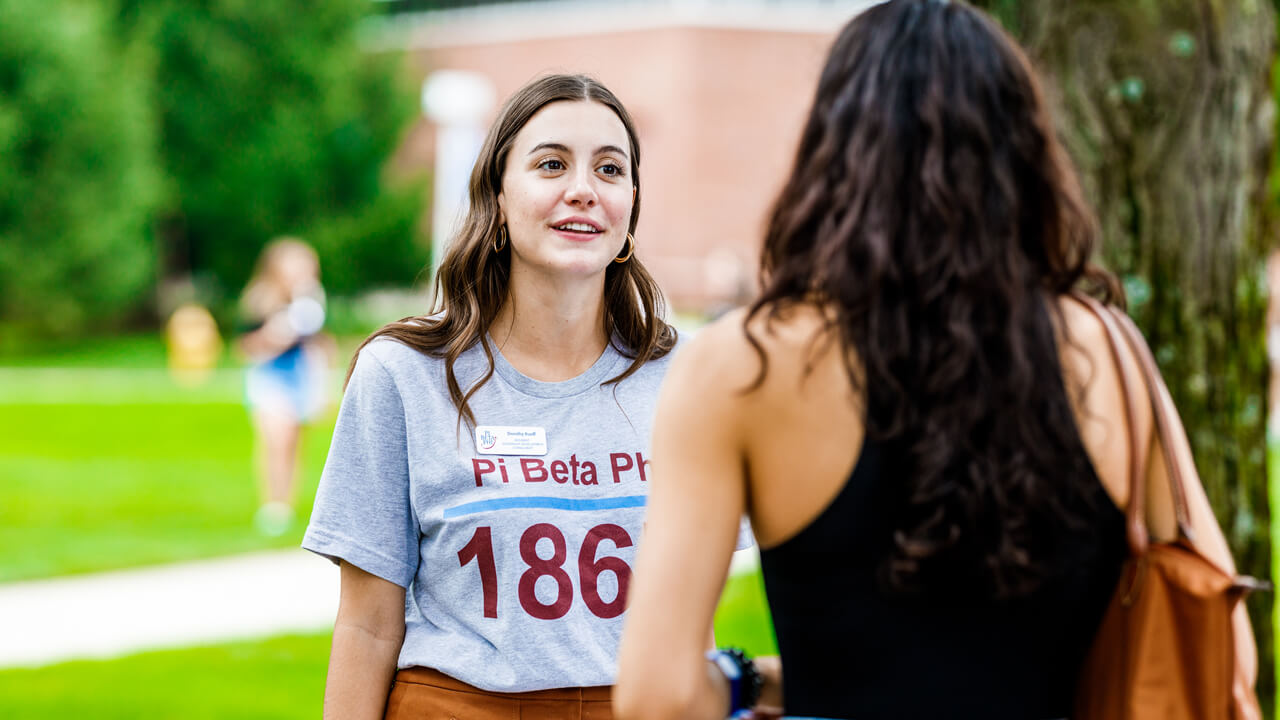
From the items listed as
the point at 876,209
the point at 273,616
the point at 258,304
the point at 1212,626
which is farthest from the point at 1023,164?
the point at 258,304

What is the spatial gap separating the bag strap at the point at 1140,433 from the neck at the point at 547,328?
1139 mm

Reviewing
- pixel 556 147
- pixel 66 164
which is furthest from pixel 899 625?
pixel 66 164

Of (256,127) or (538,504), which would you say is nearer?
(538,504)

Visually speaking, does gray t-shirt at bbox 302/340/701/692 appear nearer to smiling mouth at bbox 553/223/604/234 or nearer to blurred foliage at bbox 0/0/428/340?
smiling mouth at bbox 553/223/604/234

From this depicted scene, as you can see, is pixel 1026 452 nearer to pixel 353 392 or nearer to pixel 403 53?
pixel 353 392

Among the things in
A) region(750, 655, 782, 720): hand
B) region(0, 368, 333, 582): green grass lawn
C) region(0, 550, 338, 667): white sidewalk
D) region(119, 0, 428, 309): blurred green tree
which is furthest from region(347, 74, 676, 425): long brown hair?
region(119, 0, 428, 309): blurred green tree

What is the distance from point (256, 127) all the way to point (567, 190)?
39.8 meters

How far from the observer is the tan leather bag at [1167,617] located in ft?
5.32

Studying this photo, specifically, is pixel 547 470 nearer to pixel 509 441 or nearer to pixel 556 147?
pixel 509 441

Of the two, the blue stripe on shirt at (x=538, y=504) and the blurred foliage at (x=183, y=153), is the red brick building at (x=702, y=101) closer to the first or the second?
the blurred foliage at (x=183, y=153)

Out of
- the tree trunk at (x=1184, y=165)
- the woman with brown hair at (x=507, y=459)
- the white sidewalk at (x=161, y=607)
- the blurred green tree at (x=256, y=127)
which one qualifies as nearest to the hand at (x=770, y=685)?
the woman with brown hair at (x=507, y=459)

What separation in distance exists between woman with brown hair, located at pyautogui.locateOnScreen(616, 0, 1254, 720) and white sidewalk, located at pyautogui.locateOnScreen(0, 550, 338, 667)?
5.86 meters

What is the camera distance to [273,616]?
771cm

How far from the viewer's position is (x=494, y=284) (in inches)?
104
